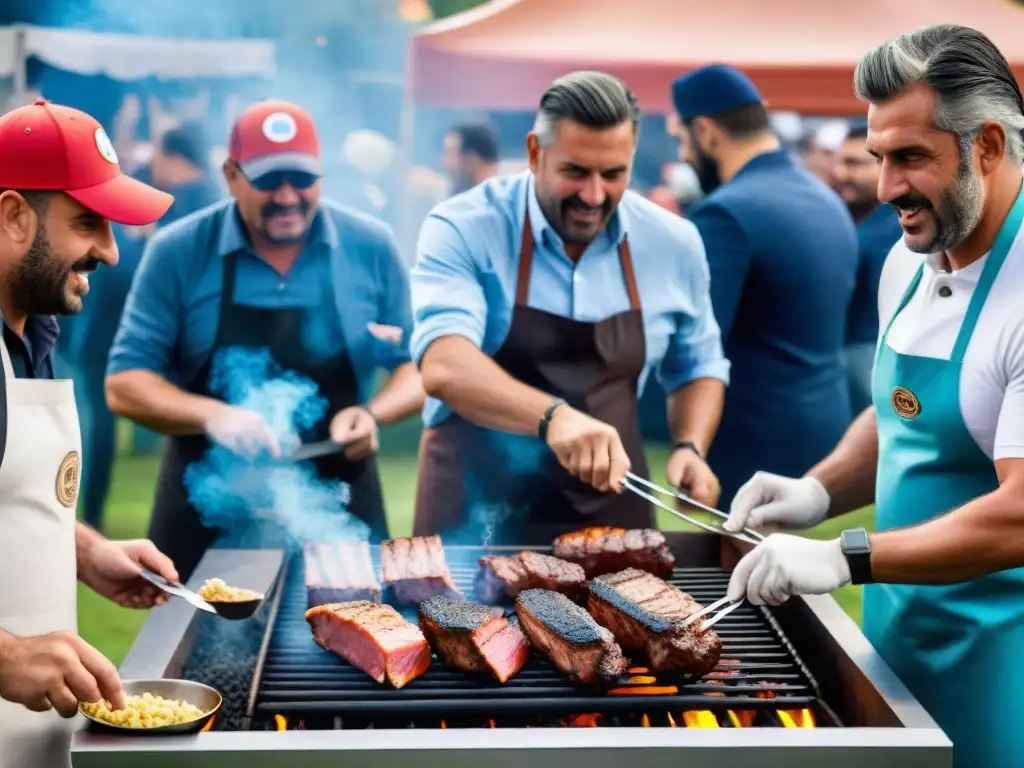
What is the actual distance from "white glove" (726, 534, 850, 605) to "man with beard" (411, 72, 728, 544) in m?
1.28

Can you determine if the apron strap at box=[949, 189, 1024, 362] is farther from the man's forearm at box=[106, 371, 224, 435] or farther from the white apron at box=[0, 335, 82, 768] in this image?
the man's forearm at box=[106, 371, 224, 435]

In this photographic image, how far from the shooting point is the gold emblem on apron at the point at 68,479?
2.41 m

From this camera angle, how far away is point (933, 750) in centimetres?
218

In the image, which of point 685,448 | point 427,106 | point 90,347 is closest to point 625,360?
point 685,448

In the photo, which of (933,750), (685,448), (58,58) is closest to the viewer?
(933,750)

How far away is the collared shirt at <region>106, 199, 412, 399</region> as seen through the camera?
181 inches

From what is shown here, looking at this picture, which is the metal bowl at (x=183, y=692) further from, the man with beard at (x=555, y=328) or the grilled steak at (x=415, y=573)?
the man with beard at (x=555, y=328)

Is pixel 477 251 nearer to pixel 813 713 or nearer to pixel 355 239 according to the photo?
pixel 355 239

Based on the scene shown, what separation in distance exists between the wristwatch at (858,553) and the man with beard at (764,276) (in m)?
2.63

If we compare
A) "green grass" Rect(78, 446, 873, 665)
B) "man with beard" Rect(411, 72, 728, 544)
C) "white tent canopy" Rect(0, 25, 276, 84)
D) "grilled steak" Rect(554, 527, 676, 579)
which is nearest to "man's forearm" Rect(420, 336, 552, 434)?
"man with beard" Rect(411, 72, 728, 544)

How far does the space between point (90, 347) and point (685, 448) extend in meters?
4.28

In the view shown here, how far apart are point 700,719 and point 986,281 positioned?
4.28 ft

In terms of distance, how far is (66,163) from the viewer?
240 cm

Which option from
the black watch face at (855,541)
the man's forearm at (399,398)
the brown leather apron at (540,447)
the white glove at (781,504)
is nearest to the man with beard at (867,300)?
the brown leather apron at (540,447)
